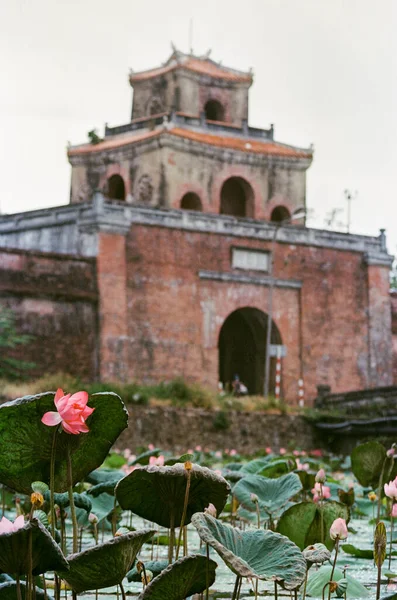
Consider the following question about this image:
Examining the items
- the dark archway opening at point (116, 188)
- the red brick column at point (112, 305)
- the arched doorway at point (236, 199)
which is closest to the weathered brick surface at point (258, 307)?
the red brick column at point (112, 305)

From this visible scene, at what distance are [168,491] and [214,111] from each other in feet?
87.8

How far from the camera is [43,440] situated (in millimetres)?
2359

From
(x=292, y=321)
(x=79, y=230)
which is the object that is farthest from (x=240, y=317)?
(x=79, y=230)

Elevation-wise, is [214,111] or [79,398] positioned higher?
[214,111]

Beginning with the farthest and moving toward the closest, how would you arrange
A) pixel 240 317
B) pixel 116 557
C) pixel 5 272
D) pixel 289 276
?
pixel 240 317 < pixel 289 276 < pixel 5 272 < pixel 116 557

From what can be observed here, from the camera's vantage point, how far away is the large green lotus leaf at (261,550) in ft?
6.21

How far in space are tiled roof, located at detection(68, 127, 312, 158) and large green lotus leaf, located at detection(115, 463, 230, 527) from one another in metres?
22.3

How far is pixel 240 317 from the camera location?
25.6 meters

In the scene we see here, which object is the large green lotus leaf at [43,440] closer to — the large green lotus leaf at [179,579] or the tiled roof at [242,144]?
the large green lotus leaf at [179,579]

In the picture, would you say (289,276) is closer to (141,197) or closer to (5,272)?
(141,197)

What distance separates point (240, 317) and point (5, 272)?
7903mm

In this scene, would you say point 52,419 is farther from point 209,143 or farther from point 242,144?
point 242,144

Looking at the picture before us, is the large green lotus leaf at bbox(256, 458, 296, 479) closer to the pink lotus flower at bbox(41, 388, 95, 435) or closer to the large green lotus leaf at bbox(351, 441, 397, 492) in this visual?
the large green lotus leaf at bbox(351, 441, 397, 492)

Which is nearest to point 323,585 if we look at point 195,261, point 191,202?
point 195,261
